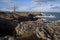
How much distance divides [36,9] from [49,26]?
536mm

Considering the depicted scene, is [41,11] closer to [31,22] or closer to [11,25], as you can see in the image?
[31,22]

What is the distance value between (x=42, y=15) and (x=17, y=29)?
711mm

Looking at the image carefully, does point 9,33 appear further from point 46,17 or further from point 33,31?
point 46,17

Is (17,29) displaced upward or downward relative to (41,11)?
downward

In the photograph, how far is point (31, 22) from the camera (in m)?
3.46

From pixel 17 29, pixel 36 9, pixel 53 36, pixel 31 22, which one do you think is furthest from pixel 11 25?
pixel 53 36

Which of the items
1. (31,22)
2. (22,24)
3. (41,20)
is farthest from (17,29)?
(41,20)

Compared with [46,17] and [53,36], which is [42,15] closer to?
[46,17]

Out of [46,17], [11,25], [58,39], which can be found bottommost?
[58,39]

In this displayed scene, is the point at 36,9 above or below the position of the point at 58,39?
above

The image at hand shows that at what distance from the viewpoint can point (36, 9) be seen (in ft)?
11.5

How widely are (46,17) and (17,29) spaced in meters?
0.78

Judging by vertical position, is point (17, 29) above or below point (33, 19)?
below

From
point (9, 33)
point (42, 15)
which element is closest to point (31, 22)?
point (42, 15)
